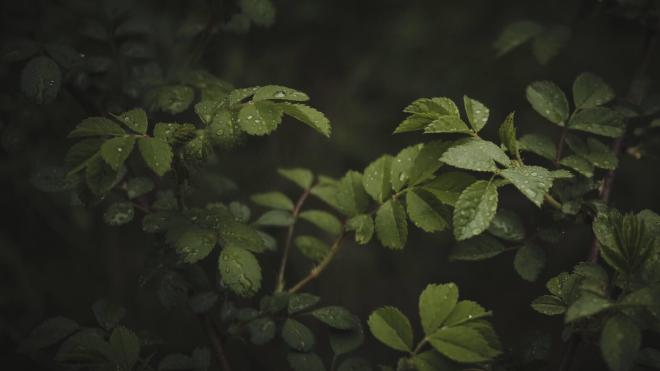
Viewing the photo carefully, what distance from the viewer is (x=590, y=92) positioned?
124 cm

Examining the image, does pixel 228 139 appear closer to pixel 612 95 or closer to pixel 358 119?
pixel 612 95

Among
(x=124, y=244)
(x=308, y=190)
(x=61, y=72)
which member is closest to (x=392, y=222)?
(x=308, y=190)

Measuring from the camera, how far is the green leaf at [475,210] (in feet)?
3.01

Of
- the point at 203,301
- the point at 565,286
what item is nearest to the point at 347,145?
the point at 203,301

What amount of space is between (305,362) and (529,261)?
519 mm

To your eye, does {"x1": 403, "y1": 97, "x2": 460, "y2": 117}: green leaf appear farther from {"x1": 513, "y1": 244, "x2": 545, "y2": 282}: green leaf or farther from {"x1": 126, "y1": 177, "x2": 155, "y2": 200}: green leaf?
{"x1": 126, "y1": 177, "x2": 155, "y2": 200}: green leaf

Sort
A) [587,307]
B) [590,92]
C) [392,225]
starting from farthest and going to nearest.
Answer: [590,92], [392,225], [587,307]

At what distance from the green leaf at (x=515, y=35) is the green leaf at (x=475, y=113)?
55cm

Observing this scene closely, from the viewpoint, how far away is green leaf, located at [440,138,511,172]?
36.6 inches

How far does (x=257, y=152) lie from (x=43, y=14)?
1541 millimetres

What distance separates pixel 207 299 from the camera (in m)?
1.23

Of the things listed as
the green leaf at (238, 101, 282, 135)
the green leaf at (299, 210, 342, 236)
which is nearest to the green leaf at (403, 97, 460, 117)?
the green leaf at (238, 101, 282, 135)

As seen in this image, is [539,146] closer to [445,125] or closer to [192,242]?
[445,125]

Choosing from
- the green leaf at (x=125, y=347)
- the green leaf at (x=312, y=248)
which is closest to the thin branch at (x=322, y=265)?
the green leaf at (x=312, y=248)
